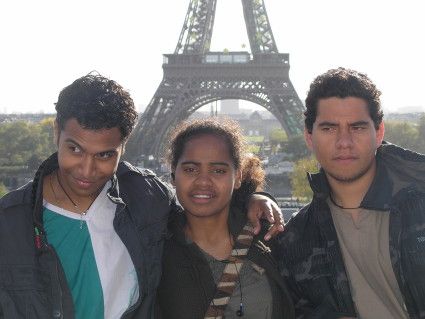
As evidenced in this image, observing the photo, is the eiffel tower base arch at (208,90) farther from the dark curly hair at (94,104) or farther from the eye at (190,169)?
the dark curly hair at (94,104)

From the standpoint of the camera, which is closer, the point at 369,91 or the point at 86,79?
the point at 86,79

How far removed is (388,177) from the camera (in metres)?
3.72

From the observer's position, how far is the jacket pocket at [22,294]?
9.93 ft

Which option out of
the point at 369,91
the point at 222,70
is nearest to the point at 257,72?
the point at 222,70

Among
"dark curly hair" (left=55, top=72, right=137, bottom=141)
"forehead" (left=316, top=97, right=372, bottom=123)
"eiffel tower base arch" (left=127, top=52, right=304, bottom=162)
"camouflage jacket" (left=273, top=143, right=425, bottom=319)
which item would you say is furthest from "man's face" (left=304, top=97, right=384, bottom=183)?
"eiffel tower base arch" (left=127, top=52, right=304, bottom=162)

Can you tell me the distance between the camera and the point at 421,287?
10.9ft

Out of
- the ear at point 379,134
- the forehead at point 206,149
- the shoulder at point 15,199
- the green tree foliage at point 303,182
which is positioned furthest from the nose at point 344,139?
the green tree foliage at point 303,182

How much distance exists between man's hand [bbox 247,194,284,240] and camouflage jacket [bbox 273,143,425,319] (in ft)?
0.39

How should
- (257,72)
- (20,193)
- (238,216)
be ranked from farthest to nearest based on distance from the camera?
(257,72) → (238,216) → (20,193)

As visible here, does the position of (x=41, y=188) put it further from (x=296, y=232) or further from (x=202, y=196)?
(x=296, y=232)

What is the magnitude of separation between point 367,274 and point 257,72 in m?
31.6

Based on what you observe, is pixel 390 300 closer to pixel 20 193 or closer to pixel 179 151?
pixel 179 151

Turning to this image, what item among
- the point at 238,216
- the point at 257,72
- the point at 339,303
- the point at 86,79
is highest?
the point at 257,72

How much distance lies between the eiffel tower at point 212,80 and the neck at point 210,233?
29839mm
